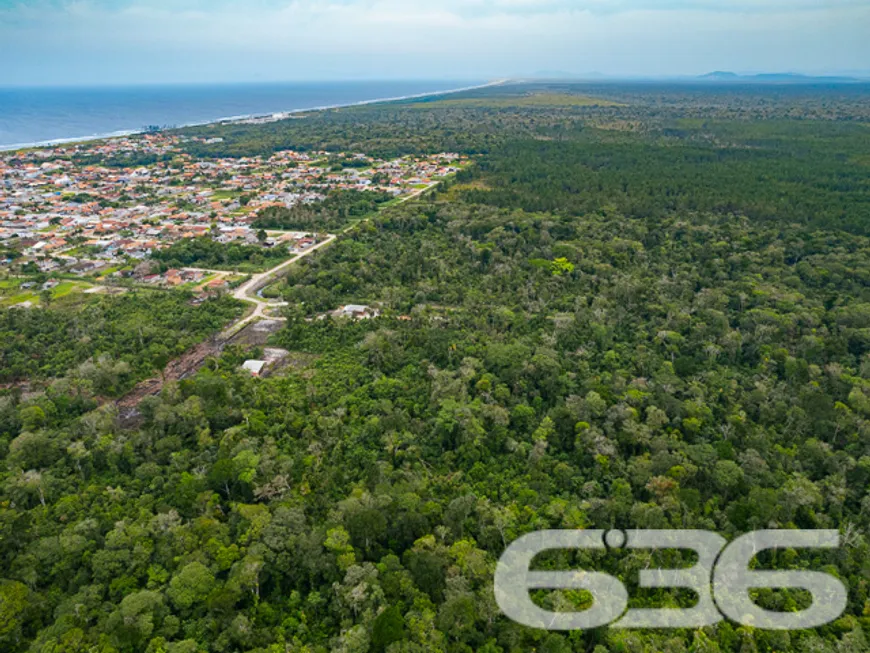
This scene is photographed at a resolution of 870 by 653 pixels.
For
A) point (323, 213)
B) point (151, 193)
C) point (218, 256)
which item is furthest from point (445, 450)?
point (151, 193)

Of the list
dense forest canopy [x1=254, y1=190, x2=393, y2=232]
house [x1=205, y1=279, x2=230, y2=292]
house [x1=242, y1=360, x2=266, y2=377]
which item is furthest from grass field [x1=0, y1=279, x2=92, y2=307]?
house [x1=242, y1=360, x2=266, y2=377]

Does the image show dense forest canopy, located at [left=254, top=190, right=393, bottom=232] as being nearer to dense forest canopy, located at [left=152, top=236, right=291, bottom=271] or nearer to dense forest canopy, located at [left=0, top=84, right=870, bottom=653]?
dense forest canopy, located at [left=152, top=236, right=291, bottom=271]

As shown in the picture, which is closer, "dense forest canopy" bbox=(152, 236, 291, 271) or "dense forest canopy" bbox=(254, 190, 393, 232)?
"dense forest canopy" bbox=(152, 236, 291, 271)

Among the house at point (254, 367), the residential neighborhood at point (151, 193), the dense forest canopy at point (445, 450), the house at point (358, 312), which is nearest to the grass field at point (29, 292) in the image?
the residential neighborhood at point (151, 193)

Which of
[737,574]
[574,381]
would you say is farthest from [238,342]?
[737,574]

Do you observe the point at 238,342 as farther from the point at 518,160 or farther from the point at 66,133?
the point at 66,133
